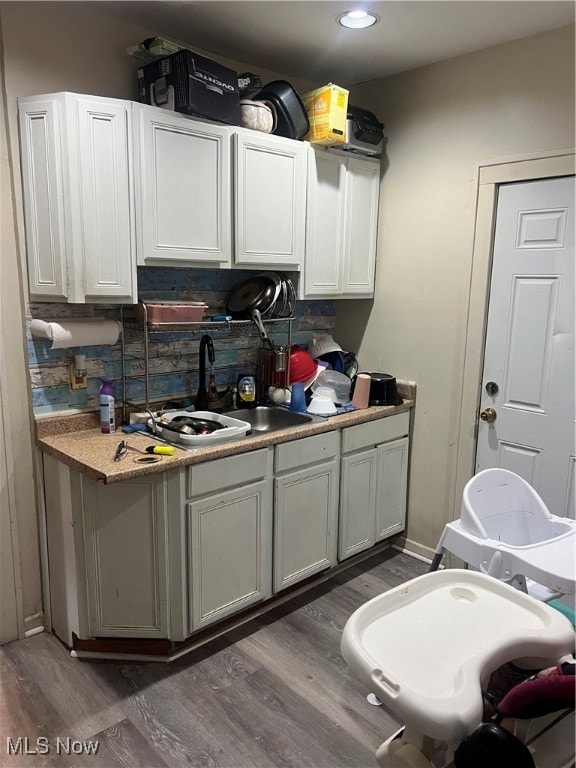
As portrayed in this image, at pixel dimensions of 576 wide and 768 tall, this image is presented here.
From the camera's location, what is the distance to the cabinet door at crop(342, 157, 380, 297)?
3064mm

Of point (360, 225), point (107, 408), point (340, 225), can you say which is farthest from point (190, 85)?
point (107, 408)

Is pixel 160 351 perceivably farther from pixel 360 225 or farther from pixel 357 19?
pixel 357 19

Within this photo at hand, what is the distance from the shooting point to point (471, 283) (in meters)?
2.87

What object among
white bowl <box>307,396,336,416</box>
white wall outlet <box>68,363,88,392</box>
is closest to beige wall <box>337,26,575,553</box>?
white bowl <box>307,396,336,416</box>

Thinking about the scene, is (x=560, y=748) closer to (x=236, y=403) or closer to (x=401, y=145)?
(x=236, y=403)

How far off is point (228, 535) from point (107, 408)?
2.46ft

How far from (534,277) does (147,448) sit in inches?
74.9

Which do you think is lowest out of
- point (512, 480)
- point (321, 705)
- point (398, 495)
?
point (321, 705)

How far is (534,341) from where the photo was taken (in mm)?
2678

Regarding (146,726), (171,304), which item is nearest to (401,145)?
(171,304)

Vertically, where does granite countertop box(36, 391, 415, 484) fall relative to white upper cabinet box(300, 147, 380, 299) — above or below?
below

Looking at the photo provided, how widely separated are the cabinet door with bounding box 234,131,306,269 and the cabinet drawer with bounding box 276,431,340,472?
0.87 meters

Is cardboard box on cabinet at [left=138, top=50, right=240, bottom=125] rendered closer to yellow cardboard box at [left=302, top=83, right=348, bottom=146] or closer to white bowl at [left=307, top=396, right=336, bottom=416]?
yellow cardboard box at [left=302, top=83, right=348, bottom=146]

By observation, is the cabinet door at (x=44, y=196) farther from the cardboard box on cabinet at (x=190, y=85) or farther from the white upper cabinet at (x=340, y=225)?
the white upper cabinet at (x=340, y=225)
